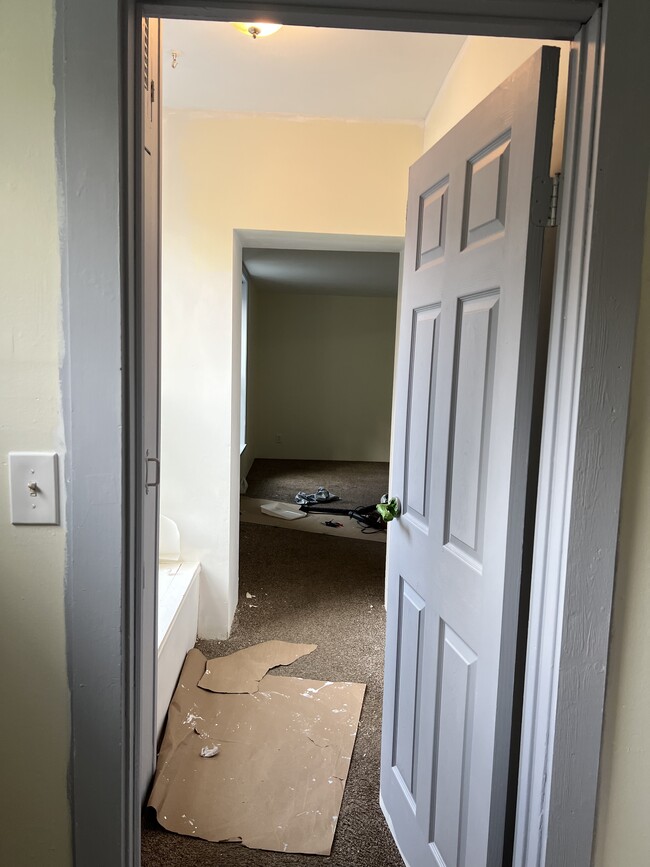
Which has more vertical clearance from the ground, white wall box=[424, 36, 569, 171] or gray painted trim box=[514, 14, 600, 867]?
white wall box=[424, 36, 569, 171]

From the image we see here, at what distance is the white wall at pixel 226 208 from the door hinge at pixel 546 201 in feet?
5.74

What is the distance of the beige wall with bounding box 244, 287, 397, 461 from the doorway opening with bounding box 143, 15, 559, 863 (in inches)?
205

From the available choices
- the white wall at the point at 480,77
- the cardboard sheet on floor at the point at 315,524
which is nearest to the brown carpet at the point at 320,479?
the cardboard sheet on floor at the point at 315,524

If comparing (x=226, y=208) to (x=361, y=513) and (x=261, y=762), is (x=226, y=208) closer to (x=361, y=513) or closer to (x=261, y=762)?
(x=261, y=762)

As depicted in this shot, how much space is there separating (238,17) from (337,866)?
6.78ft

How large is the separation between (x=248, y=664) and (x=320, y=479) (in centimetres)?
447

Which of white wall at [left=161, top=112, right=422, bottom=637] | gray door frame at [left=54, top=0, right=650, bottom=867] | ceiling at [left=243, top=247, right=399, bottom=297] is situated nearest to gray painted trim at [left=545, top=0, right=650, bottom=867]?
gray door frame at [left=54, top=0, right=650, bottom=867]

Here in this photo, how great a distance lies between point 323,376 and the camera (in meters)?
8.47

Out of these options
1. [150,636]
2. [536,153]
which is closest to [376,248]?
[536,153]

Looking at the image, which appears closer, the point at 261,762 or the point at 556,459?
the point at 556,459

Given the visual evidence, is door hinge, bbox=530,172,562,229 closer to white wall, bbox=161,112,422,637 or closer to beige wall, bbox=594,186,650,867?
beige wall, bbox=594,186,650,867

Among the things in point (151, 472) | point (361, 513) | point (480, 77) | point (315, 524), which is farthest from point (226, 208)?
point (361, 513)

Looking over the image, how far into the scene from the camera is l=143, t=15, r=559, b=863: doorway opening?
2705 millimetres

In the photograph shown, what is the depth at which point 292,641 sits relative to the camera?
3002 mm
